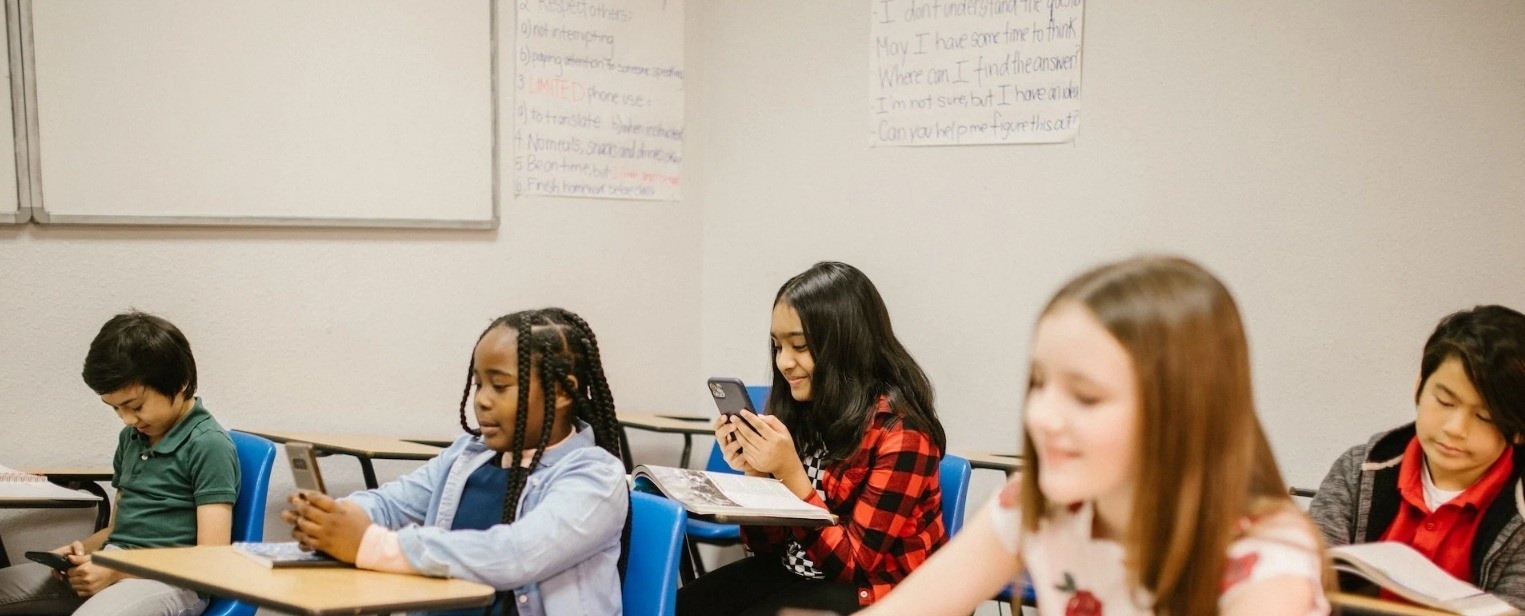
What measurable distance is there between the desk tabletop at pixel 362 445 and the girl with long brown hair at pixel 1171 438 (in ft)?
6.94

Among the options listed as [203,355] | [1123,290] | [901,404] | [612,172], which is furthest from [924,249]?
[1123,290]

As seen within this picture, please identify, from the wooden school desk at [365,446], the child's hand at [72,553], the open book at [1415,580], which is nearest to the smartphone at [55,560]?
the child's hand at [72,553]

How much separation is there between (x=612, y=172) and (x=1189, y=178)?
1.75 metres

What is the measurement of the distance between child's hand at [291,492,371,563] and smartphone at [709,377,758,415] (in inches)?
34.2

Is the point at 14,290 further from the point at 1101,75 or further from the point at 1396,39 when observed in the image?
the point at 1396,39

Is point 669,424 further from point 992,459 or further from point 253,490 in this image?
point 253,490

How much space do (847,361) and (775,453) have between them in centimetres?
25

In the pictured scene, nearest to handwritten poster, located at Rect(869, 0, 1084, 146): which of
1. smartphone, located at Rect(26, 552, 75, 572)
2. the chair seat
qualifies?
the chair seat

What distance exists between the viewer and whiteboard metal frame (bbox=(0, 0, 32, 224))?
2.71 m

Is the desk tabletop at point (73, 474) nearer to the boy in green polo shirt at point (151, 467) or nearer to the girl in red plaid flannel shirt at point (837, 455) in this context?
the boy in green polo shirt at point (151, 467)

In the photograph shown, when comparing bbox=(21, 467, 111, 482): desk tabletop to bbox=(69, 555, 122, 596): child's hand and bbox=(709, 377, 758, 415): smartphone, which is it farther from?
bbox=(709, 377, 758, 415): smartphone

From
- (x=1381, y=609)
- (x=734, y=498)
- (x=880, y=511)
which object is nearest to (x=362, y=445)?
(x=734, y=498)

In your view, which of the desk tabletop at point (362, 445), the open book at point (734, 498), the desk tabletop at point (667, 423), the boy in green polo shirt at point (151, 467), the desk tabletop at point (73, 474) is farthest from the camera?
the desk tabletop at point (667, 423)

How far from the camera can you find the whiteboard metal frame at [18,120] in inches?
107
